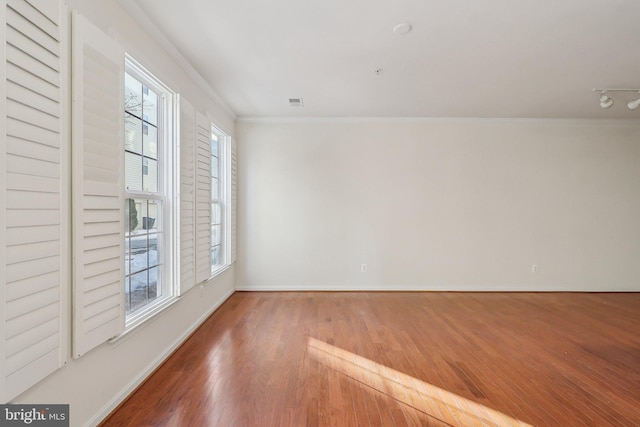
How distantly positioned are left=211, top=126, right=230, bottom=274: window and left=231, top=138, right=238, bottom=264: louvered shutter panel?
104 mm

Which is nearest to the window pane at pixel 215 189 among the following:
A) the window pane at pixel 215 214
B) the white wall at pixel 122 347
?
the window pane at pixel 215 214

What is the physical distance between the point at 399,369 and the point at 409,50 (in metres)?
2.73

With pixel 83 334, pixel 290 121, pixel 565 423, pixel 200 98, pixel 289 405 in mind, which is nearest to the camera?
pixel 83 334

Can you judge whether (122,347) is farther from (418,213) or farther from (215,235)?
(418,213)

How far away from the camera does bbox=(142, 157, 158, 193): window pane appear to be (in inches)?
93.7

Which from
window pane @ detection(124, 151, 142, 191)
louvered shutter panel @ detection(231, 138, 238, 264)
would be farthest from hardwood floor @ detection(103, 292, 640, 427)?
window pane @ detection(124, 151, 142, 191)

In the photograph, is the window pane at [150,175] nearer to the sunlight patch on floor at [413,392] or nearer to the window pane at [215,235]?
the window pane at [215,235]

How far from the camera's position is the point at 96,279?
5.49 feet

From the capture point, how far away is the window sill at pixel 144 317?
1922 millimetres

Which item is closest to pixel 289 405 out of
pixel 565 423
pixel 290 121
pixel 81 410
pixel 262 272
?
pixel 81 410

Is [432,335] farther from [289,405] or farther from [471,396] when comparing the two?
[289,405]

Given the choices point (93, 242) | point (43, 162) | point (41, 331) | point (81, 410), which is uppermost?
point (43, 162)

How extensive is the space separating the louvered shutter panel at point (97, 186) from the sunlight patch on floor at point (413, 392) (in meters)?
1.65

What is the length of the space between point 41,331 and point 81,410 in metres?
0.59
